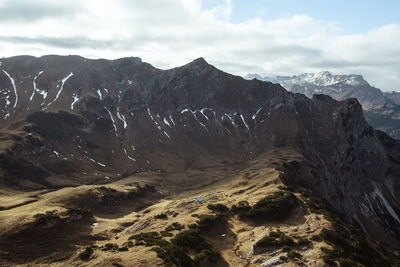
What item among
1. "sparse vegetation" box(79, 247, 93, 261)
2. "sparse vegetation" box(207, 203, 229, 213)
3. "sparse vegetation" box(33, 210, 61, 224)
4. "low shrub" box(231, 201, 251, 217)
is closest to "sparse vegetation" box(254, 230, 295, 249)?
"low shrub" box(231, 201, 251, 217)

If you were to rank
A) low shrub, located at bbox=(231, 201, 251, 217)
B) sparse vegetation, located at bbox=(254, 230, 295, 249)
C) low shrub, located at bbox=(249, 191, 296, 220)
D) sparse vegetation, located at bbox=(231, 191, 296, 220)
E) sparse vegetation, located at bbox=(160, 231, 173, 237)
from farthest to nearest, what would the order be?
low shrub, located at bbox=(231, 201, 251, 217)
sparse vegetation, located at bbox=(231, 191, 296, 220)
low shrub, located at bbox=(249, 191, 296, 220)
sparse vegetation, located at bbox=(160, 231, 173, 237)
sparse vegetation, located at bbox=(254, 230, 295, 249)

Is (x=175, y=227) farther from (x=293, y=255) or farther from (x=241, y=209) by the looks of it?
(x=293, y=255)

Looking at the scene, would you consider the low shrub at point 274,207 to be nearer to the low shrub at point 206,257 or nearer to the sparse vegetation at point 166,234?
the low shrub at point 206,257

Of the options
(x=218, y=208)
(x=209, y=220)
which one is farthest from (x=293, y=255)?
(x=218, y=208)

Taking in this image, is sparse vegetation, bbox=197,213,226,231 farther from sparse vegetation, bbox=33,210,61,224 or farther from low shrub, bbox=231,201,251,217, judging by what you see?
sparse vegetation, bbox=33,210,61,224

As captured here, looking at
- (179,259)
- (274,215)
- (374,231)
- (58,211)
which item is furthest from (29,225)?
(374,231)

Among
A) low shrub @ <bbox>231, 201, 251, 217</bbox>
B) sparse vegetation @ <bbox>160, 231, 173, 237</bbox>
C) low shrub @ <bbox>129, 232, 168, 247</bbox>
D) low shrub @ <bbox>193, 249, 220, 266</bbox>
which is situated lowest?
low shrub @ <bbox>231, 201, 251, 217</bbox>

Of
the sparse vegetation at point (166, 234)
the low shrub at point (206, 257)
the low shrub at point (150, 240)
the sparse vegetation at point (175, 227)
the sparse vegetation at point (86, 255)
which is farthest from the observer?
the sparse vegetation at point (175, 227)

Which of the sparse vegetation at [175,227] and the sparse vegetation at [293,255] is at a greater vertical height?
the sparse vegetation at [175,227]

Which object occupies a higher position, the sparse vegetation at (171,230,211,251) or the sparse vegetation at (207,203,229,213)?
the sparse vegetation at (171,230,211,251)

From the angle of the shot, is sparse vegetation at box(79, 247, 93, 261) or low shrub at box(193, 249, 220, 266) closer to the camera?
sparse vegetation at box(79, 247, 93, 261)

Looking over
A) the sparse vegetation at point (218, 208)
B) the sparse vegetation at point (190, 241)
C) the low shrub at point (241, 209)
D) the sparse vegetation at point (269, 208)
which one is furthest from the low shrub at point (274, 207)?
the sparse vegetation at point (190, 241)
